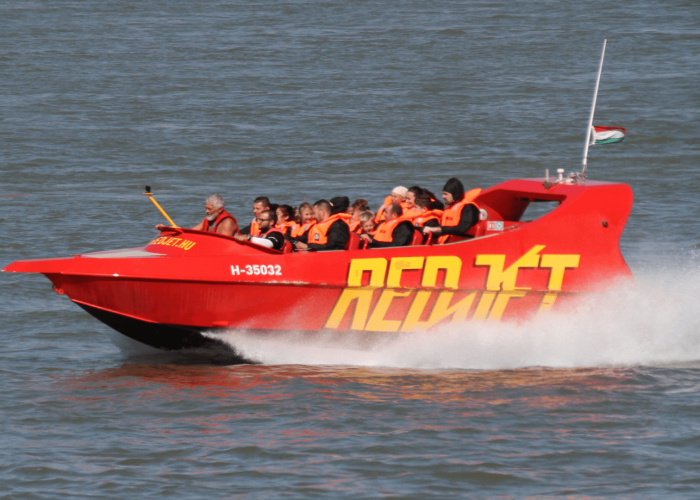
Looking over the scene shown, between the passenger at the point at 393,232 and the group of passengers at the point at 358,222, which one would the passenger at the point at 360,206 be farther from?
the passenger at the point at 393,232

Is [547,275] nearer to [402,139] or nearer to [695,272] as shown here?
[695,272]

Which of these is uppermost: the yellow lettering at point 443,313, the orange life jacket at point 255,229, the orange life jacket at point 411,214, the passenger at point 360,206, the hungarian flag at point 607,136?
the hungarian flag at point 607,136

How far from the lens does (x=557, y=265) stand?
1056 centimetres

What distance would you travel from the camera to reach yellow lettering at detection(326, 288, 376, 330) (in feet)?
33.2

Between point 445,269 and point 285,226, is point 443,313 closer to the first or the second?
point 445,269

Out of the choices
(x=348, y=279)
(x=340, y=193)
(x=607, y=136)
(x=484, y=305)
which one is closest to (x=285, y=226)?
(x=348, y=279)

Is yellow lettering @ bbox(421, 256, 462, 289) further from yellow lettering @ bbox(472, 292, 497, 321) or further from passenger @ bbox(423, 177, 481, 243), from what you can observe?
passenger @ bbox(423, 177, 481, 243)

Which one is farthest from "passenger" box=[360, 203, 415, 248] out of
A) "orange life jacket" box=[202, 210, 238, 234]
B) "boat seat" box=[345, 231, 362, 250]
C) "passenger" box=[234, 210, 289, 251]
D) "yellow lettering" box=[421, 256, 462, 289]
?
"orange life jacket" box=[202, 210, 238, 234]

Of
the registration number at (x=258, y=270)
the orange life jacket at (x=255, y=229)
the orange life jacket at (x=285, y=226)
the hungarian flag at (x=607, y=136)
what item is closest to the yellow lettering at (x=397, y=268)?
the registration number at (x=258, y=270)

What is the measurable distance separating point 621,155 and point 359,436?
686 inches

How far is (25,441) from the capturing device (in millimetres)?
8477

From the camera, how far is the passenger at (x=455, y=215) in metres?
10.6

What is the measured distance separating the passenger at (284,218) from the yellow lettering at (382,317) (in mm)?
1531

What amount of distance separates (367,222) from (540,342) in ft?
7.51
